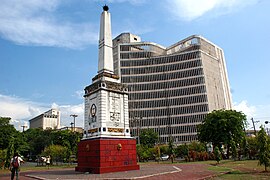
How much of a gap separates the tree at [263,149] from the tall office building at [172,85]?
64.5 metres

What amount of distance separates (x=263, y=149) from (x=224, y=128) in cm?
2248

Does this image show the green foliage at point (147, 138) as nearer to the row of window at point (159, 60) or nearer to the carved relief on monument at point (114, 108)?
the row of window at point (159, 60)

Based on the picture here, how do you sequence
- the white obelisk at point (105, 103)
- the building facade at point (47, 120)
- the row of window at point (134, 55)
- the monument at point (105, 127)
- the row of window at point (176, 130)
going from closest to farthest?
the monument at point (105, 127) → the white obelisk at point (105, 103) → the row of window at point (176, 130) → the row of window at point (134, 55) → the building facade at point (47, 120)

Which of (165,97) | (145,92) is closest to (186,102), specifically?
(165,97)

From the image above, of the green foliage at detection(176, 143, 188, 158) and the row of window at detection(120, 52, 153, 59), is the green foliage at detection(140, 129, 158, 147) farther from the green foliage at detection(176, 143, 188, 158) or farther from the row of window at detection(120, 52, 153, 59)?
the row of window at detection(120, 52, 153, 59)

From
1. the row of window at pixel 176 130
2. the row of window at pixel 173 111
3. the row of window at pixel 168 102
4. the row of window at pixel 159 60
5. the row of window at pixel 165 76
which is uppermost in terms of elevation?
the row of window at pixel 159 60

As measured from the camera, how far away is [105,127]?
1820 centimetres

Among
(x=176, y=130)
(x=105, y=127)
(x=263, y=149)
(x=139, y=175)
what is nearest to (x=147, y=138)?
(x=176, y=130)

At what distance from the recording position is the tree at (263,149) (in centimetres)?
1677

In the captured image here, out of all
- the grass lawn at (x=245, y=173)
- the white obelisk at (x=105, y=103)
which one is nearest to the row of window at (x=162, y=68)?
the white obelisk at (x=105, y=103)

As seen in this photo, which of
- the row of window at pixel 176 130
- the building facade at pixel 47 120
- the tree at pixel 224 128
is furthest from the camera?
the building facade at pixel 47 120

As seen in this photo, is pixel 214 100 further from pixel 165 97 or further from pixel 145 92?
pixel 145 92

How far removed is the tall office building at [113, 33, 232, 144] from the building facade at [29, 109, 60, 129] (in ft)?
264

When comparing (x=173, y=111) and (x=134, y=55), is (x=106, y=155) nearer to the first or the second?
(x=173, y=111)
